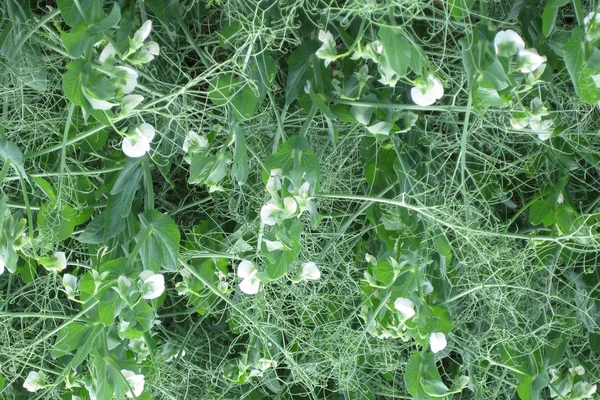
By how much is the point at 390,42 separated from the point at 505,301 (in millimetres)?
515

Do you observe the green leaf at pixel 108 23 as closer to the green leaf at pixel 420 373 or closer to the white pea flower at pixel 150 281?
the white pea flower at pixel 150 281

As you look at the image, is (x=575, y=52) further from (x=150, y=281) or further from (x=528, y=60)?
(x=150, y=281)

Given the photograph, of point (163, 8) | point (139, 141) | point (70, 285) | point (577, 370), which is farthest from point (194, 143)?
point (577, 370)

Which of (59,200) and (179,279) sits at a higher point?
(59,200)

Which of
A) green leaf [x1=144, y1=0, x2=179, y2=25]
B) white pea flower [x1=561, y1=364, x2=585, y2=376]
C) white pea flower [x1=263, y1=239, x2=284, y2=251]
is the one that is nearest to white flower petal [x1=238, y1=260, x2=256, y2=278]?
white pea flower [x1=263, y1=239, x2=284, y2=251]

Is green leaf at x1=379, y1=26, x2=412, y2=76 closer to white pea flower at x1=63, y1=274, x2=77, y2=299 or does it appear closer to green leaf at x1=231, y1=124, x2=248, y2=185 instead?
green leaf at x1=231, y1=124, x2=248, y2=185

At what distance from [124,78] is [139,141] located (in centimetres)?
9

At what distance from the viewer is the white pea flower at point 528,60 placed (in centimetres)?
76

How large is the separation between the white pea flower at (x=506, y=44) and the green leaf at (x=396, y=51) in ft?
0.36

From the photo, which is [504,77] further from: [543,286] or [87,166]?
[87,166]

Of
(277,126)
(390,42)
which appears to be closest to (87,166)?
(277,126)

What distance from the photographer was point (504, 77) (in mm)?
744

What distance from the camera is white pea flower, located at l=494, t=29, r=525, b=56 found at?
76 cm

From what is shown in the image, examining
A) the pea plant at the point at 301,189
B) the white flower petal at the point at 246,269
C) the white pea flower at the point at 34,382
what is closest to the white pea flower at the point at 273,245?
the pea plant at the point at 301,189
